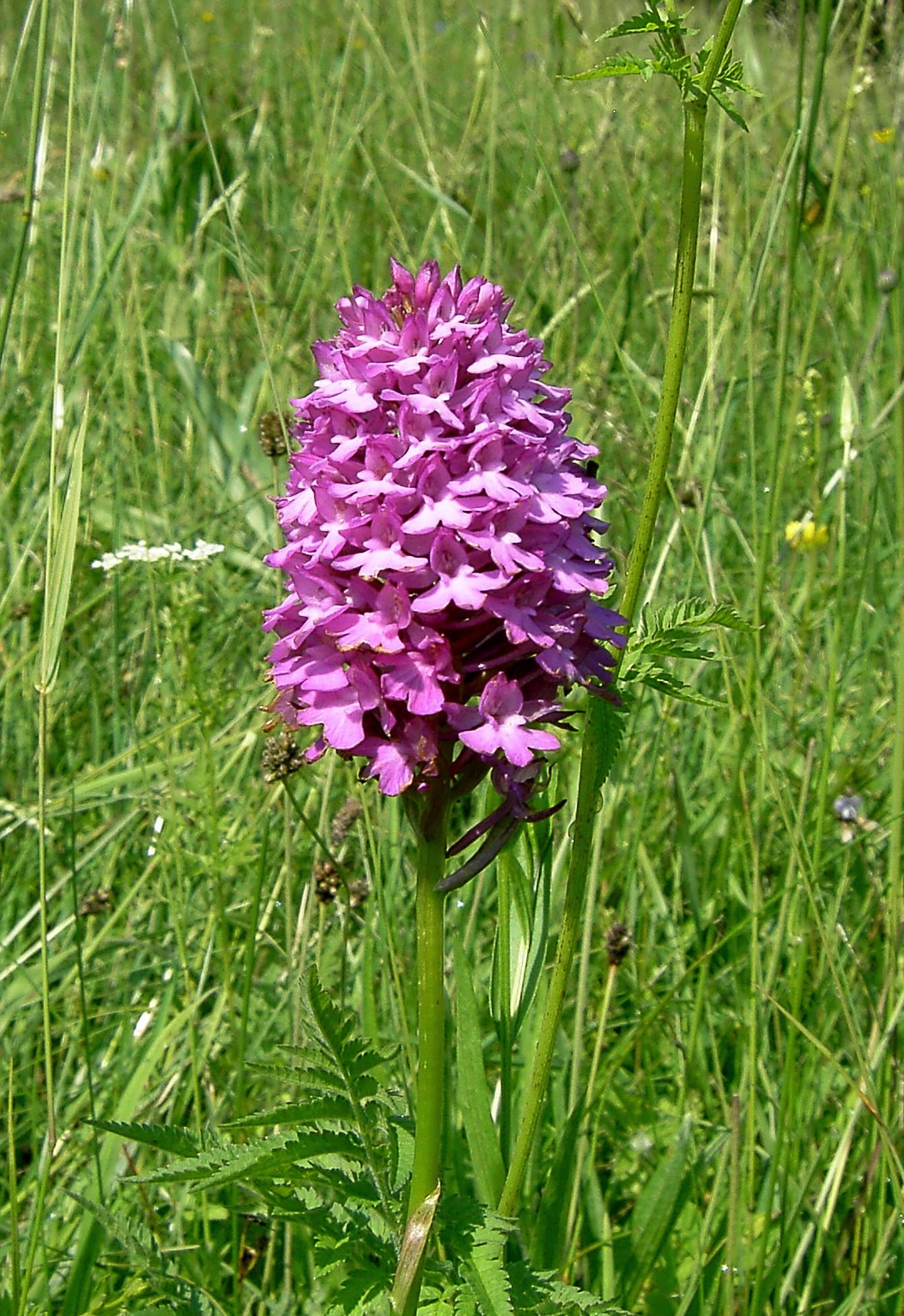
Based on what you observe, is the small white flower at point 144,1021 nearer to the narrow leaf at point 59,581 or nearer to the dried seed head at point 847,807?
the narrow leaf at point 59,581

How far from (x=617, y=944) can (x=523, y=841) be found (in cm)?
42

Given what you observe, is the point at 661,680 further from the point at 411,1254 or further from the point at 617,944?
the point at 617,944

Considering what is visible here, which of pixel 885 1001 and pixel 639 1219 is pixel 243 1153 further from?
pixel 885 1001

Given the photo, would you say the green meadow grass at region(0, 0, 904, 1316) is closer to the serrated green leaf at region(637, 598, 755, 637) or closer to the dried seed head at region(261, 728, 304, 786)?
the dried seed head at region(261, 728, 304, 786)

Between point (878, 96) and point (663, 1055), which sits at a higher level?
point (878, 96)

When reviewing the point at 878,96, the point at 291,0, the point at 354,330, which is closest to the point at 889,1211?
the point at 354,330

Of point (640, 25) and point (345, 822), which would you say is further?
point (345, 822)

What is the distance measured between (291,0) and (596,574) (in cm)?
494

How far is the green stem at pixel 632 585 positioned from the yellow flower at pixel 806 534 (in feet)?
4.08

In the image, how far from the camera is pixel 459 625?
0.97 m

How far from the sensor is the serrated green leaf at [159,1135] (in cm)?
98

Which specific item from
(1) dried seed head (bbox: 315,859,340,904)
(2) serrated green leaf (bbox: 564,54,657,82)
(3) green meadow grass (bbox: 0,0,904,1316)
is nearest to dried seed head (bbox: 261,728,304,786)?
(3) green meadow grass (bbox: 0,0,904,1316)

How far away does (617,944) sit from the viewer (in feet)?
5.24

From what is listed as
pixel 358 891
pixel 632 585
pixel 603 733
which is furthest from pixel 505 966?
pixel 358 891
